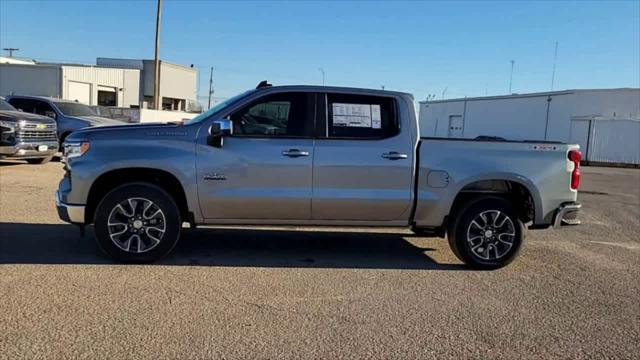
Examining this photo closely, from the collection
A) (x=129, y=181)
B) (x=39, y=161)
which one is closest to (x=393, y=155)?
(x=129, y=181)

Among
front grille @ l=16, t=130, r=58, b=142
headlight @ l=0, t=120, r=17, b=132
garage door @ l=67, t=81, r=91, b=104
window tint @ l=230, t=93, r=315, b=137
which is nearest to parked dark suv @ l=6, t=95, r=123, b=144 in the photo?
front grille @ l=16, t=130, r=58, b=142

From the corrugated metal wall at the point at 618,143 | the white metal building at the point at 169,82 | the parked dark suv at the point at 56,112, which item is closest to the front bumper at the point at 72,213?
the parked dark suv at the point at 56,112

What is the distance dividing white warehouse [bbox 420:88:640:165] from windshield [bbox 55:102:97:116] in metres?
19.6

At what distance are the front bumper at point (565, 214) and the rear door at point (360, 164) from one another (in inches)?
67.1

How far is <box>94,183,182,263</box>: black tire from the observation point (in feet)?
19.5

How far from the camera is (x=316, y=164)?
611 centimetres

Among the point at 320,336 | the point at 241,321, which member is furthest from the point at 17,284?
the point at 320,336

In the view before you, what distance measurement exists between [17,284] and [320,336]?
9.59 feet

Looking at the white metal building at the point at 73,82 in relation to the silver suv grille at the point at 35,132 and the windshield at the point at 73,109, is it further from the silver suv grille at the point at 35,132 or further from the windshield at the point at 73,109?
the silver suv grille at the point at 35,132

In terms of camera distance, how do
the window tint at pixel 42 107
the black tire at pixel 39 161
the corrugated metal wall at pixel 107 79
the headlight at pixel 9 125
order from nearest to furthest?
1. the headlight at pixel 9 125
2. the black tire at pixel 39 161
3. the window tint at pixel 42 107
4. the corrugated metal wall at pixel 107 79

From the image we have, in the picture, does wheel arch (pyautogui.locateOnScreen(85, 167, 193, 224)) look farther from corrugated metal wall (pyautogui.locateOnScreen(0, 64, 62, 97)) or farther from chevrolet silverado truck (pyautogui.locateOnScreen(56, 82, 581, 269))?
corrugated metal wall (pyautogui.locateOnScreen(0, 64, 62, 97))

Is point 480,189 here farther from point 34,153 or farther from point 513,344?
point 34,153

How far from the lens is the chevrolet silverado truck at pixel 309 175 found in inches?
234

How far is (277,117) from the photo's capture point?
6.21 m
